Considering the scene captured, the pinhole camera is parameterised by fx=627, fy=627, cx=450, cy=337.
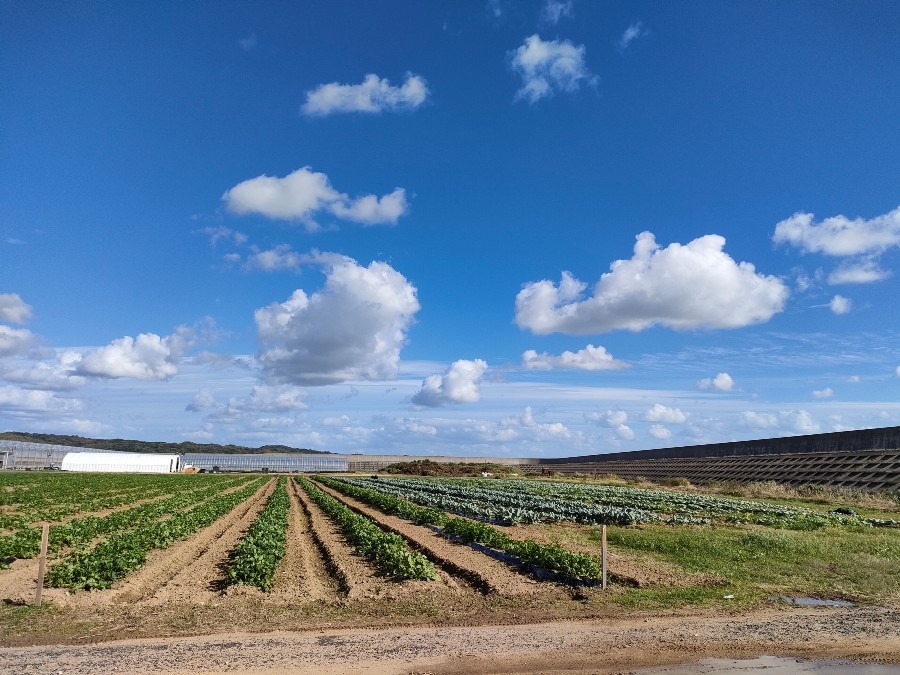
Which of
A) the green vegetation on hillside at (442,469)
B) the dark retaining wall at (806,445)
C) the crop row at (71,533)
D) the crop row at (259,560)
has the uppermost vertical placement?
the dark retaining wall at (806,445)

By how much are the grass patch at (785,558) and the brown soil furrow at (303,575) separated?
10.1 metres

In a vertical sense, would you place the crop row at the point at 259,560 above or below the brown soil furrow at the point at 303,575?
above

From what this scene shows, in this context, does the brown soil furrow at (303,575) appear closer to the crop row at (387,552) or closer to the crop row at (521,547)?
the crop row at (387,552)

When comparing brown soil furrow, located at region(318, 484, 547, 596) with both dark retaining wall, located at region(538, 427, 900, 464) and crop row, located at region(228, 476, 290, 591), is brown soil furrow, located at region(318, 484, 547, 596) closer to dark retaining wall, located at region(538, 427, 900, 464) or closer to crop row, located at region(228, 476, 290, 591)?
crop row, located at region(228, 476, 290, 591)

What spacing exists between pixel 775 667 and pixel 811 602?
20.3 ft

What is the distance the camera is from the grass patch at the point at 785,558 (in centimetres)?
1650

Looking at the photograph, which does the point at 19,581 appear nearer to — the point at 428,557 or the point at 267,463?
the point at 428,557

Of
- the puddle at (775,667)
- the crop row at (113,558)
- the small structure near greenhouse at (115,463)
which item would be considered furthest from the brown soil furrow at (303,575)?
the small structure near greenhouse at (115,463)

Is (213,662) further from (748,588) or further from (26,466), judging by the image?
(26,466)

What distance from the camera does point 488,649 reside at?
10.6 meters

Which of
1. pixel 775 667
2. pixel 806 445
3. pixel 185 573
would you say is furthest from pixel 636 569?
pixel 806 445

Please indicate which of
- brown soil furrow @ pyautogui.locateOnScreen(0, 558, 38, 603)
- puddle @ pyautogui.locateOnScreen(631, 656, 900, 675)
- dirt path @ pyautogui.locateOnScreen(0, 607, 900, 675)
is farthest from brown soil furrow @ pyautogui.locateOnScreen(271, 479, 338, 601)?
puddle @ pyautogui.locateOnScreen(631, 656, 900, 675)

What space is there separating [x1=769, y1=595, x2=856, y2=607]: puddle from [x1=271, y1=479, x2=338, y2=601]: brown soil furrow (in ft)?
34.9

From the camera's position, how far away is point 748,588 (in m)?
16.0
